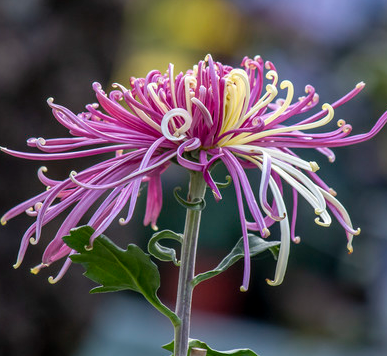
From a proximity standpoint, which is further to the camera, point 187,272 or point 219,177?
point 219,177

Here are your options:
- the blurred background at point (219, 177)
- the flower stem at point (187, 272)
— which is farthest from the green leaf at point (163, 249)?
the blurred background at point (219, 177)

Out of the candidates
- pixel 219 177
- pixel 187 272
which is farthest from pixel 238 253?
pixel 219 177

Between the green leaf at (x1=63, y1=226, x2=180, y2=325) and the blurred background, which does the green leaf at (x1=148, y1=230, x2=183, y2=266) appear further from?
the blurred background

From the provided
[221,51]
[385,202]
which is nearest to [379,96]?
[385,202]

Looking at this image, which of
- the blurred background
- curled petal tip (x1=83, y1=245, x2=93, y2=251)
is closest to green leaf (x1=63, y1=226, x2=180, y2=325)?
curled petal tip (x1=83, y1=245, x2=93, y2=251)

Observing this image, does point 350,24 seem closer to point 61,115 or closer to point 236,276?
point 236,276

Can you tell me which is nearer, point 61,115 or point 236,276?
point 61,115

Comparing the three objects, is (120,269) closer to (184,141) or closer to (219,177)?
(184,141)
